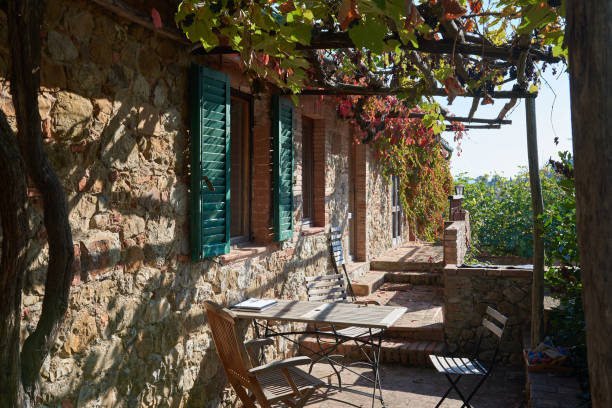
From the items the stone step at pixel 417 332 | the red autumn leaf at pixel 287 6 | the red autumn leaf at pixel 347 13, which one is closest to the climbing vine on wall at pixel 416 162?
the stone step at pixel 417 332

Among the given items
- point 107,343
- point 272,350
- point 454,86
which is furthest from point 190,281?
point 454,86

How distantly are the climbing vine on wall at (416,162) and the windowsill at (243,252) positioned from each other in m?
3.12

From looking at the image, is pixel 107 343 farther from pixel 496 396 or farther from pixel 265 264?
pixel 496 396

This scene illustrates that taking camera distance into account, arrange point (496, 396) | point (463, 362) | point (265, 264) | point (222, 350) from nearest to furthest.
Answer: point (222, 350)
point (463, 362)
point (496, 396)
point (265, 264)

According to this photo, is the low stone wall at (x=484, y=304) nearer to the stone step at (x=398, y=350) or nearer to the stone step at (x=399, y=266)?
the stone step at (x=398, y=350)

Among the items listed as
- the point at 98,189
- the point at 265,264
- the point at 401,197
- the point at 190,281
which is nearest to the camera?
the point at 98,189

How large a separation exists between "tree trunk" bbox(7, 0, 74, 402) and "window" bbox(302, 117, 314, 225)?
16.8 ft

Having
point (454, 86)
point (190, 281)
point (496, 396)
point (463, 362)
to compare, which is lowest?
point (496, 396)

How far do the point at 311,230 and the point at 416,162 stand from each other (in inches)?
228

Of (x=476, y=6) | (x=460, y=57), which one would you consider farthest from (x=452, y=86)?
(x=476, y=6)

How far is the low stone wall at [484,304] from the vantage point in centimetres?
607

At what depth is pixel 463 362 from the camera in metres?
4.85

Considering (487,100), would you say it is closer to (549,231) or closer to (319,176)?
(549,231)

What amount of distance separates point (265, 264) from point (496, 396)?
251 cm
